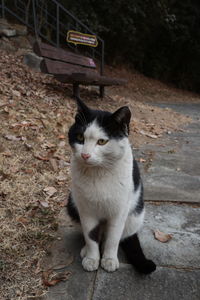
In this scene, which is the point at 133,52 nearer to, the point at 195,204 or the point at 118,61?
the point at 118,61

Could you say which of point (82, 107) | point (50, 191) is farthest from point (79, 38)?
point (82, 107)

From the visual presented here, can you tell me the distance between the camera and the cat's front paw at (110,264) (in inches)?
63.6

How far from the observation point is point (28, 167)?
287cm

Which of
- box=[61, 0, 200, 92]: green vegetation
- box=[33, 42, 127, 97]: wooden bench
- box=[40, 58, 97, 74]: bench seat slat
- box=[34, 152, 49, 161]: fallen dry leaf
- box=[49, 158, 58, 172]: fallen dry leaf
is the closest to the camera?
box=[49, 158, 58, 172]: fallen dry leaf

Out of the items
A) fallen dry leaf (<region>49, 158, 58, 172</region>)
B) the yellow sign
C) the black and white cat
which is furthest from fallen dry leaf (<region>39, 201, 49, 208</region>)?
the yellow sign

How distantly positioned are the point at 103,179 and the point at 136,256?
553 millimetres

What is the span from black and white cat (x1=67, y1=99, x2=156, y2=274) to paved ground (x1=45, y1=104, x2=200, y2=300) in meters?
0.08

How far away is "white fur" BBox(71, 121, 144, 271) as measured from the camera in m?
1.50

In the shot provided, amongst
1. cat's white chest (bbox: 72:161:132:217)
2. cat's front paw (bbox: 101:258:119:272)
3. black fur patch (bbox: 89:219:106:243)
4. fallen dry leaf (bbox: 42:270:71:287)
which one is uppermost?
cat's white chest (bbox: 72:161:132:217)

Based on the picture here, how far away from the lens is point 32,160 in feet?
9.91

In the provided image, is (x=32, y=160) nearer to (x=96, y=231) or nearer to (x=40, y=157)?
(x=40, y=157)

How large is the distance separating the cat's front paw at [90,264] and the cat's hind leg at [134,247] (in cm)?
22

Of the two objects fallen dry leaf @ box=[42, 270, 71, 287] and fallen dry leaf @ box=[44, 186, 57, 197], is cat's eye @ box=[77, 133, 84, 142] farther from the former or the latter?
fallen dry leaf @ box=[44, 186, 57, 197]

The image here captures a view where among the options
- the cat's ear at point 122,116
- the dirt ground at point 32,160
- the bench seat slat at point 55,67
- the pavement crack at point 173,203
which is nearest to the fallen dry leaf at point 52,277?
the dirt ground at point 32,160
